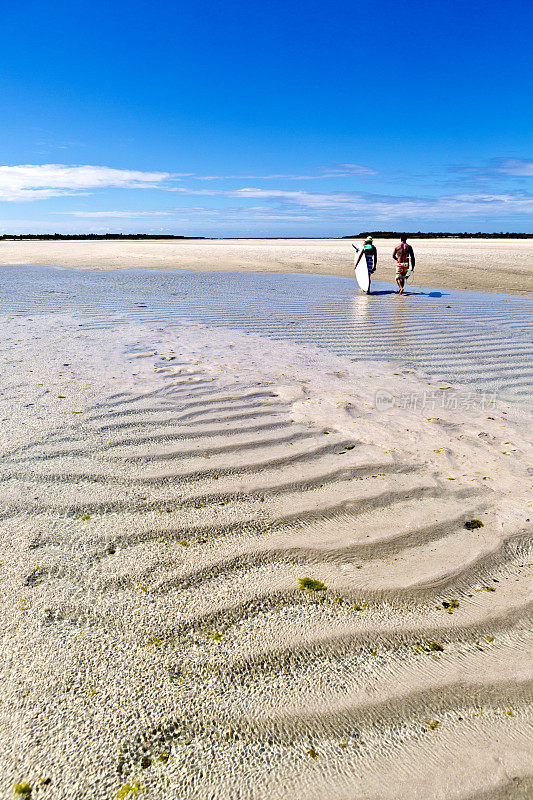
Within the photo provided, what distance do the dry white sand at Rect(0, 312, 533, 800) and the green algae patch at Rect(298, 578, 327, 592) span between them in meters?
0.04

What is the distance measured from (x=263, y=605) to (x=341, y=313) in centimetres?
903

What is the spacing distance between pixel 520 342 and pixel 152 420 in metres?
5.74

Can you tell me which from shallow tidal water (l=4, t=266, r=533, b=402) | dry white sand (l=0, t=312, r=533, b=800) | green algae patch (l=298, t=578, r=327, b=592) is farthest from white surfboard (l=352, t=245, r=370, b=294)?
green algae patch (l=298, t=578, r=327, b=592)

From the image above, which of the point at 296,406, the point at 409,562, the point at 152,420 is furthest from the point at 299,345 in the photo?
the point at 409,562

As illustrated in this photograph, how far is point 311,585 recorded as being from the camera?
8.08ft

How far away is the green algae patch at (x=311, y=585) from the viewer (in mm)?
2438

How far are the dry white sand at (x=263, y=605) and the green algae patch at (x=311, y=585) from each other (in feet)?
0.13

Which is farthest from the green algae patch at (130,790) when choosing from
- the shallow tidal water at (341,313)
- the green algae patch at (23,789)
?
the shallow tidal water at (341,313)

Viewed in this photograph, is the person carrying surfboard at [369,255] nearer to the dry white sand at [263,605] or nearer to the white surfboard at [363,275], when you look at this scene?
the white surfboard at [363,275]

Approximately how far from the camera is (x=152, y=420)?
4363mm

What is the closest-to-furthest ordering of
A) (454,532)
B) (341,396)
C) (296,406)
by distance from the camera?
(454,532) → (296,406) → (341,396)

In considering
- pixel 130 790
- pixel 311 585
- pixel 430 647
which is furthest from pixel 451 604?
pixel 130 790

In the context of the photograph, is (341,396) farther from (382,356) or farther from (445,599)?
(445,599)

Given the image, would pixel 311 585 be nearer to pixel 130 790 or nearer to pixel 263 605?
Result: pixel 263 605
